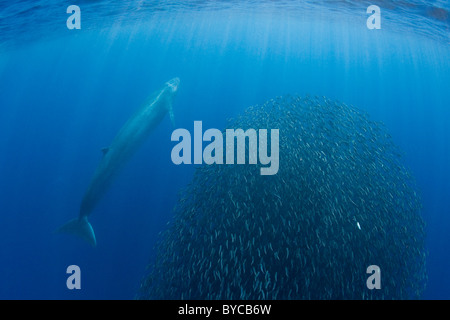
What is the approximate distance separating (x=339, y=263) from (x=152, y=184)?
1289 cm

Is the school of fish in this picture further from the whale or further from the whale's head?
the whale's head

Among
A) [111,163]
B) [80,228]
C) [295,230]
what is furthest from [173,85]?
[295,230]

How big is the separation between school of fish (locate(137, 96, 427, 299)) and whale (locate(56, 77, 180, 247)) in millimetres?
3669

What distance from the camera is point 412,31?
75.5ft

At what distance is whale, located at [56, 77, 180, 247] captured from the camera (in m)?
9.43

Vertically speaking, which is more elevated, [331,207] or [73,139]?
[73,139]

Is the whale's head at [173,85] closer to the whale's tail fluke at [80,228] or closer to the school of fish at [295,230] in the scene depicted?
the school of fish at [295,230]

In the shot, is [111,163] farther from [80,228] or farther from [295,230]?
[295,230]

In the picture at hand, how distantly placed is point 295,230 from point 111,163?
650 centimetres

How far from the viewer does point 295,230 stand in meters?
6.20
